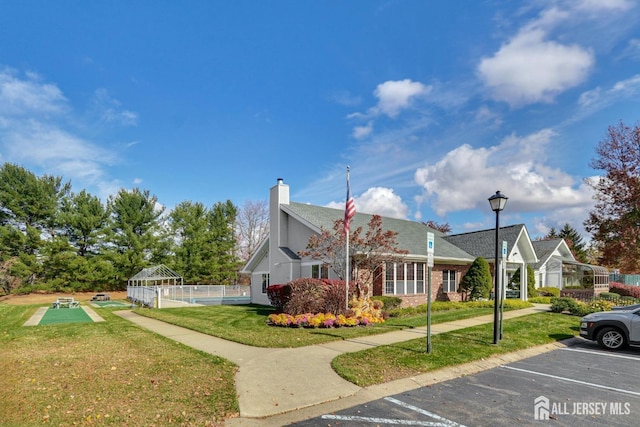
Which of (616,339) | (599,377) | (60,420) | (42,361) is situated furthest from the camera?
(616,339)

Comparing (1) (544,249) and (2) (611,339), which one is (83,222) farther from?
(1) (544,249)

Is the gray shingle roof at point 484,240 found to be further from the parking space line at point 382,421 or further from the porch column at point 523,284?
the parking space line at point 382,421

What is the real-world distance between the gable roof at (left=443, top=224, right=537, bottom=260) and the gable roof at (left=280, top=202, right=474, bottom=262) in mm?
868

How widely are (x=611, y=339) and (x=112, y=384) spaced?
12583 mm

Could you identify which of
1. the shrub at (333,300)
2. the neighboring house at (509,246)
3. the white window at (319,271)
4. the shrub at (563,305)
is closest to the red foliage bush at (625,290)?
the neighboring house at (509,246)

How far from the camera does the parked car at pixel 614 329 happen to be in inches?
395

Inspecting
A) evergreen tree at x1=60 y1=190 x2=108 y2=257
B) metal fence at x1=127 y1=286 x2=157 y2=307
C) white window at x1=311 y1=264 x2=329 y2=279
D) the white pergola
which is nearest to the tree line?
evergreen tree at x1=60 y1=190 x2=108 y2=257

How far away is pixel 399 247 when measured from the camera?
65.9 feet

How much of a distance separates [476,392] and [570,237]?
206 feet

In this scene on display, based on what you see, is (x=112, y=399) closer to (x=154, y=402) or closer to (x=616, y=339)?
(x=154, y=402)

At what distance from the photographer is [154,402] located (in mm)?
5559

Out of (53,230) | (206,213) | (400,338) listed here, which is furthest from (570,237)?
(53,230)

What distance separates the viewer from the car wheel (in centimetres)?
1023

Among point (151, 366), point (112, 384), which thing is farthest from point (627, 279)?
point (112, 384)
